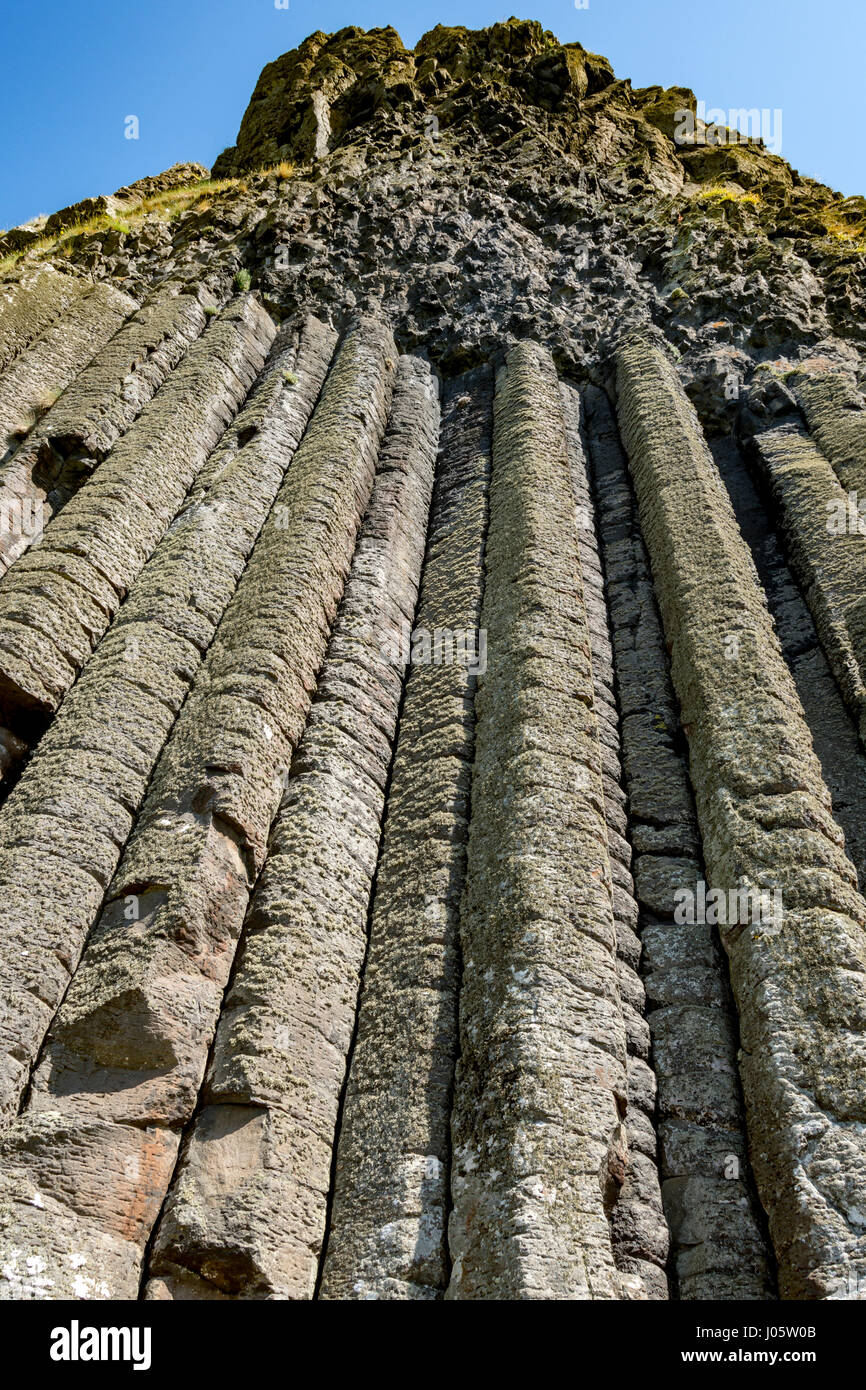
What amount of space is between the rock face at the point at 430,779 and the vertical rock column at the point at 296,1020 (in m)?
0.03

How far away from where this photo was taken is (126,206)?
1535 centimetres

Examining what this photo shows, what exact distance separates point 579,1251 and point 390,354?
10035 millimetres

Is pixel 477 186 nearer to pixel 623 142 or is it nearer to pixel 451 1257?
pixel 623 142

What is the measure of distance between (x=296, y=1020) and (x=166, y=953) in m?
0.75

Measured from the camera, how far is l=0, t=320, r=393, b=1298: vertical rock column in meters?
4.19

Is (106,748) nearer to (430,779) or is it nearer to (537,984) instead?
(430,779)

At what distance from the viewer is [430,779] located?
6480 millimetres

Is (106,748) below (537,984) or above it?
above

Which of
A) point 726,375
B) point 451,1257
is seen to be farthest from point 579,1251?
point 726,375

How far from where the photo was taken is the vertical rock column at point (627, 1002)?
4.43m

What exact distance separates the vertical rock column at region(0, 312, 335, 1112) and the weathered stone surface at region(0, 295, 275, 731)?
185mm

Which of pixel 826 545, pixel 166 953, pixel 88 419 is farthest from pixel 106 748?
pixel 826 545

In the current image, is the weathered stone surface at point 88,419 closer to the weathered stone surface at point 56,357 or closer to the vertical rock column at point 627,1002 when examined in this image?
the weathered stone surface at point 56,357

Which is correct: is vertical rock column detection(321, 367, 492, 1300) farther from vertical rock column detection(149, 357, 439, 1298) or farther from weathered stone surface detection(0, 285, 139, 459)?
weathered stone surface detection(0, 285, 139, 459)
